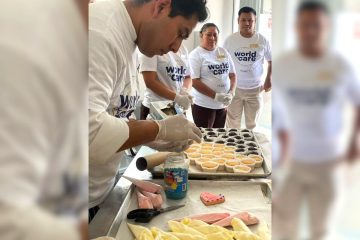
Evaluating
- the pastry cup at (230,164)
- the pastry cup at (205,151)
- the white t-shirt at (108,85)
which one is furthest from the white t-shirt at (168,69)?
the white t-shirt at (108,85)

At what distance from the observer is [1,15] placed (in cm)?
30

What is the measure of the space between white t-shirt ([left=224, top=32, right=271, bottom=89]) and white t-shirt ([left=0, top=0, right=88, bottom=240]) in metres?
3.06

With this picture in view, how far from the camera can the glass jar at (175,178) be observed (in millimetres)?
1270

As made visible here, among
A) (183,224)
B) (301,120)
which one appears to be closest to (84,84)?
(301,120)

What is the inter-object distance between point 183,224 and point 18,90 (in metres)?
0.86

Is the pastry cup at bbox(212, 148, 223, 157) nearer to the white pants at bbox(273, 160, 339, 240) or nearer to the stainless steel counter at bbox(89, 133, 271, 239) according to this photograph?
the stainless steel counter at bbox(89, 133, 271, 239)

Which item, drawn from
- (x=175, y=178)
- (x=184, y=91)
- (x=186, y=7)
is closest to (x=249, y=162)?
(x=175, y=178)

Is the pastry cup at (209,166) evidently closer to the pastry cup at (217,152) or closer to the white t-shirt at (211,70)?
the pastry cup at (217,152)

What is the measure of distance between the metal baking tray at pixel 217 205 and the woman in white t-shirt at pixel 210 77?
1653 mm

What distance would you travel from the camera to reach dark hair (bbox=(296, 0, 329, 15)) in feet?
0.70

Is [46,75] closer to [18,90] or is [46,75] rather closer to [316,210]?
[18,90]

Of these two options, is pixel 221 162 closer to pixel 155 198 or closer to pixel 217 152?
pixel 217 152

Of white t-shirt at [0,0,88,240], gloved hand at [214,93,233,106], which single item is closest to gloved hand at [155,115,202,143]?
white t-shirt at [0,0,88,240]

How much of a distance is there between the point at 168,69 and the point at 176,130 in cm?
132
